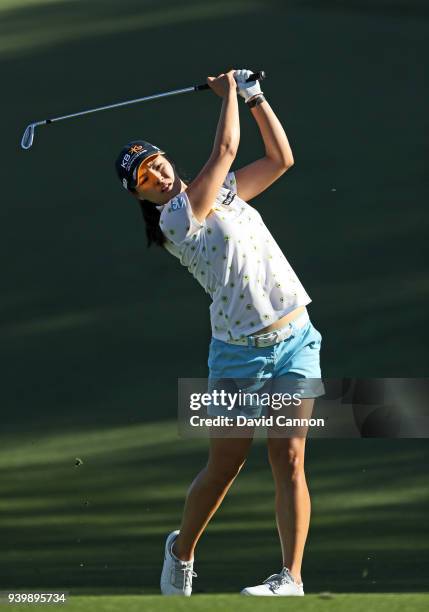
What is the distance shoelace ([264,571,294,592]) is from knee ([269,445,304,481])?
0.86 feet

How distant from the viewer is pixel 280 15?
8.30 meters

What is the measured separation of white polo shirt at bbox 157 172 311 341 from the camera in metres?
4.23

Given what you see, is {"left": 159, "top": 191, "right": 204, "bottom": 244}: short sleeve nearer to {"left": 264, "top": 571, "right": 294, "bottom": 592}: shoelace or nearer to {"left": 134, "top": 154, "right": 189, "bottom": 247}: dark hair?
{"left": 134, "top": 154, "right": 189, "bottom": 247}: dark hair

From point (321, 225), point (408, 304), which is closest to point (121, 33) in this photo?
point (321, 225)

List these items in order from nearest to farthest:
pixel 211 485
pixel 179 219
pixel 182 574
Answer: pixel 179 219 < pixel 211 485 < pixel 182 574

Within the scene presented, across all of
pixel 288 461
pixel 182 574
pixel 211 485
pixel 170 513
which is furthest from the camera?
pixel 170 513

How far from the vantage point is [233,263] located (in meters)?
4.25

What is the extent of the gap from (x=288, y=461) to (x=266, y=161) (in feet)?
2.90

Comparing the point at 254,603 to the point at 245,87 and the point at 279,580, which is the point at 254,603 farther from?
the point at 245,87

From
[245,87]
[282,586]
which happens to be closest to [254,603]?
[282,586]

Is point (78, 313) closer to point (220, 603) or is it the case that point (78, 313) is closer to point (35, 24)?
point (35, 24)

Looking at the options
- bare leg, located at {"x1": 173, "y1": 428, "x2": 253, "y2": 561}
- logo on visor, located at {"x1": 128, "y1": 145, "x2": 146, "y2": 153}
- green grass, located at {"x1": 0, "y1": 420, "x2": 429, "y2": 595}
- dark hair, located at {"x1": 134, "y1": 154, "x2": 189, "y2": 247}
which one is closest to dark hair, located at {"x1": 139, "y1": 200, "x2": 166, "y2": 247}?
dark hair, located at {"x1": 134, "y1": 154, "x2": 189, "y2": 247}

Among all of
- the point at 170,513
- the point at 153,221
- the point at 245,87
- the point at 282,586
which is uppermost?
the point at 245,87

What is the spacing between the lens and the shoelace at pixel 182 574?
14.9ft
